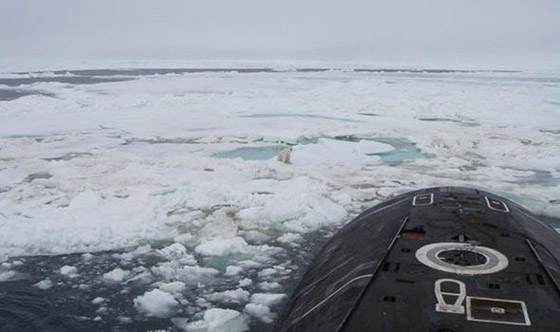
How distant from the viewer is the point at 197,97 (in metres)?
26.2

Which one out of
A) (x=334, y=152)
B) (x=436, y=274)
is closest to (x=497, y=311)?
(x=436, y=274)

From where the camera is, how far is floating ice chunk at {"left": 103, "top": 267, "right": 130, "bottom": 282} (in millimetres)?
6219

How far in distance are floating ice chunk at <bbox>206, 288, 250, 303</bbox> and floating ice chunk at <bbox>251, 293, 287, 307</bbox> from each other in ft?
Answer: 0.32

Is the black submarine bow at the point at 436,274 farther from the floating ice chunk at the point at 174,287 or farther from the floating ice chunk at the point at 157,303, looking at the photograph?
the floating ice chunk at the point at 174,287

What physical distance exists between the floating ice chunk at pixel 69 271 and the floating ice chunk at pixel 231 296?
1731mm

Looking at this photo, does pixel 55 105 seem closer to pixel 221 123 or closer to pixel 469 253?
pixel 221 123

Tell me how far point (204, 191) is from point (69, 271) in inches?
116

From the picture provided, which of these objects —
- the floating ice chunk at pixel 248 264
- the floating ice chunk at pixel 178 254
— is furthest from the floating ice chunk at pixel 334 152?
the floating ice chunk at pixel 248 264

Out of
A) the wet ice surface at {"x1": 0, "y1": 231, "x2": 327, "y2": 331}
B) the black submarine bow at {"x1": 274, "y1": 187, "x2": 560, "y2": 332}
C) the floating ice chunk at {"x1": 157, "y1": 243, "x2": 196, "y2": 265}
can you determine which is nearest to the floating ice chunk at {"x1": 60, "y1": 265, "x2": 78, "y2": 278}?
the wet ice surface at {"x1": 0, "y1": 231, "x2": 327, "y2": 331}

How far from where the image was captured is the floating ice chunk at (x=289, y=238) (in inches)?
290

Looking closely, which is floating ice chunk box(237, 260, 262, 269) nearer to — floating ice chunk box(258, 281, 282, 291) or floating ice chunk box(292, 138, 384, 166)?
floating ice chunk box(258, 281, 282, 291)

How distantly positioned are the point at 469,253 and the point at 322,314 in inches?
56.9

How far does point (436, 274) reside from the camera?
13.9 feet

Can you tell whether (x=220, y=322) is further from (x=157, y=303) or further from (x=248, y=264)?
(x=248, y=264)
